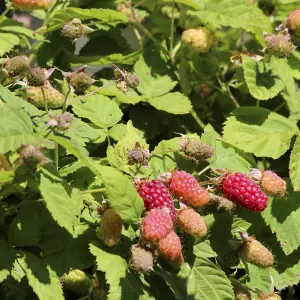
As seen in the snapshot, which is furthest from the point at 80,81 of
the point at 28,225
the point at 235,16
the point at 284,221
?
the point at 235,16

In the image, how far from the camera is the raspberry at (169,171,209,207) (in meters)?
1.46

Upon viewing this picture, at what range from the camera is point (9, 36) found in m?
1.92

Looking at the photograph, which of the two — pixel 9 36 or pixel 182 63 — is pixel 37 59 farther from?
pixel 182 63

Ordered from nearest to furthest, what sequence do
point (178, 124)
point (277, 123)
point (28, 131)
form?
1. point (28, 131)
2. point (277, 123)
3. point (178, 124)

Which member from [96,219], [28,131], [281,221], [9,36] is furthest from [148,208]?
[9,36]

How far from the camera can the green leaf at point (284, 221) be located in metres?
1.89

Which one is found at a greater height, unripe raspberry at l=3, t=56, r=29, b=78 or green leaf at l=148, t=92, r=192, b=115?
unripe raspberry at l=3, t=56, r=29, b=78

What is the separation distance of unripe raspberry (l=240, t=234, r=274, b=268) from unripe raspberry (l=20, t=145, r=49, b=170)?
23.8 inches

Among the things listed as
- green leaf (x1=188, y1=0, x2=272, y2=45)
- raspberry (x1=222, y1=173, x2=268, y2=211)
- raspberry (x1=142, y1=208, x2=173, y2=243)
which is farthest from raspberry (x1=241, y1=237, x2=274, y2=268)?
green leaf (x1=188, y1=0, x2=272, y2=45)

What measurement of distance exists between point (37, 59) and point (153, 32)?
570 mm

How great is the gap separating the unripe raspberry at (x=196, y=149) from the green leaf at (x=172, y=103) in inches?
14.0

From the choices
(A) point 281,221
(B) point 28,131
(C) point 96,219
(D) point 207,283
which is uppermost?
(B) point 28,131

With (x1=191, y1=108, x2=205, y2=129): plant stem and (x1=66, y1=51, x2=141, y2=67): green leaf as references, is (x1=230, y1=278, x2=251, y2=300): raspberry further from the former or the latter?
(x1=66, y1=51, x2=141, y2=67): green leaf

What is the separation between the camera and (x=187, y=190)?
1.46 m
